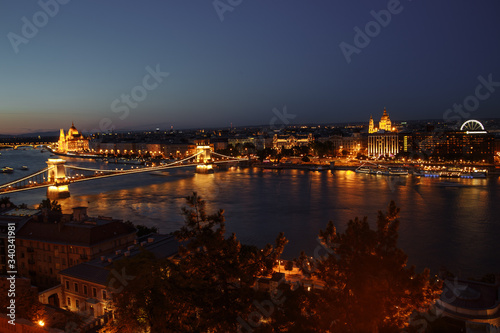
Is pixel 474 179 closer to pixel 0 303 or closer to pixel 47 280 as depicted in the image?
pixel 47 280

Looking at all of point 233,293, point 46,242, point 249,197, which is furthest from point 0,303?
point 249,197

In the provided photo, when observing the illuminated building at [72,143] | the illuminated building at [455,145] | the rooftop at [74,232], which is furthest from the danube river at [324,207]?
the illuminated building at [72,143]

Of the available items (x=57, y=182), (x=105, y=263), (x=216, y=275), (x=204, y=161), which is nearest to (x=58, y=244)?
(x=105, y=263)

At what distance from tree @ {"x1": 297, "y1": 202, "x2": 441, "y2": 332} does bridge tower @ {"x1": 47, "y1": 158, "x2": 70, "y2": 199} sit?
12.4 meters

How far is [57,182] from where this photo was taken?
504 inches

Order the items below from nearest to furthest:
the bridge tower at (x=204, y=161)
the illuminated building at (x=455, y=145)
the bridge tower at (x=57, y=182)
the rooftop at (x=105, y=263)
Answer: the rooftop at (x=105, y=263) < the bridge tower at (x=57, y=182) < the bridge tower at (x=204, y=161) < the illuminated building at (x=455, y=145)

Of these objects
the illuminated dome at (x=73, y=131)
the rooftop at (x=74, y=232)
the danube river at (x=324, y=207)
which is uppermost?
the illuminated dome at (x=73, y=131)

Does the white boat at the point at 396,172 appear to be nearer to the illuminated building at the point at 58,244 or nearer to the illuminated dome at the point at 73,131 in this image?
the illuminated building at the point at 58,244

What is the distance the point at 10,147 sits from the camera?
5316cm

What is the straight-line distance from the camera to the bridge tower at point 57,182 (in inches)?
492

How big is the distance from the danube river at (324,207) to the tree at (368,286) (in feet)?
13.7

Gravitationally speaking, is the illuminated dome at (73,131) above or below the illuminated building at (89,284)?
above

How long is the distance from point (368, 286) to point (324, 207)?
8476mm

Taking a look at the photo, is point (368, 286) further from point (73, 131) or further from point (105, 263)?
point (73, 131)
